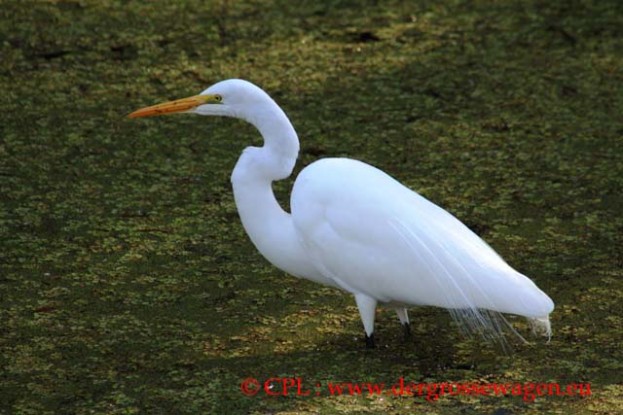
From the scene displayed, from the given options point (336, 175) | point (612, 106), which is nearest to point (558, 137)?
point (612, 106)

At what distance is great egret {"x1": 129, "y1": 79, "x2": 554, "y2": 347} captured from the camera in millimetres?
2914

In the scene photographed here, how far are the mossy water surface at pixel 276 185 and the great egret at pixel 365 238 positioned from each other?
0.56 ft

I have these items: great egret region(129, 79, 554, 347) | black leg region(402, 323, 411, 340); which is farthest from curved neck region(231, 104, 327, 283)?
black leg region(402, 323, 411, 340)

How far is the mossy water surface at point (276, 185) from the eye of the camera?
296 centimetres

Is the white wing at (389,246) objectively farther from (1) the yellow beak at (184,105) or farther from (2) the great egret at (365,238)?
(1) the yellow beak at (184,105)

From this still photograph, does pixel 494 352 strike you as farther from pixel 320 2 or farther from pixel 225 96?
pixel 320 2

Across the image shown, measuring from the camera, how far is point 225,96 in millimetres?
3105

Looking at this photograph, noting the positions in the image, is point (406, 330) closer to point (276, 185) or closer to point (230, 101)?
point (230, 101)

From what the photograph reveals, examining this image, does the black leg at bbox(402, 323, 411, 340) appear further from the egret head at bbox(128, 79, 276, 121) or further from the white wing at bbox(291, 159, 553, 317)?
the egret head at bbox(128, 79, 276, 121)

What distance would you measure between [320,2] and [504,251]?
2.04 meters

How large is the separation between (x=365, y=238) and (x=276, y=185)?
3.41 ft

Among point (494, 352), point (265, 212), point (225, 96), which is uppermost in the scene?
point (225, 96)

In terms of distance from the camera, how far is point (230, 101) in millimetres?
3107

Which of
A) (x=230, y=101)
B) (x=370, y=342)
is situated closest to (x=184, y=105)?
(x=230, y=101)
